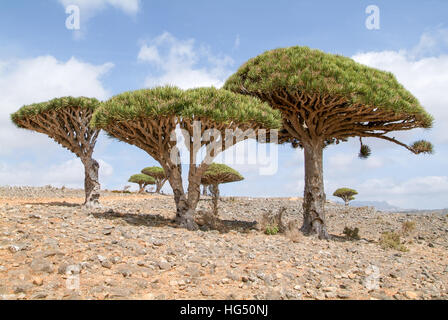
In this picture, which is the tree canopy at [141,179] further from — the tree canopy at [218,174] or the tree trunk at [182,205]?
the tree trunk at [182,205]

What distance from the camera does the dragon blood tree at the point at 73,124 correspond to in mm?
14320

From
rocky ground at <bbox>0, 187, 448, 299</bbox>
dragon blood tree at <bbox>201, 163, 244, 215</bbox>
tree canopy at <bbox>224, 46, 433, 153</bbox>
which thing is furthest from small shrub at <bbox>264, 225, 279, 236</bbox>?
dragon blood tree at <bbox>201, 163, 244, 215</bbox>

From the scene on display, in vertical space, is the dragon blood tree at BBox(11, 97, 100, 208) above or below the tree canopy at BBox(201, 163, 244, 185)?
above

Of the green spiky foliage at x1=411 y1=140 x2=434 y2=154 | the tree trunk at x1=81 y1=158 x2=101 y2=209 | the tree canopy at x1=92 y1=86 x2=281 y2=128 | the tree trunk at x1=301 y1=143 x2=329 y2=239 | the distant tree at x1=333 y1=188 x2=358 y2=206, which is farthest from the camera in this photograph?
the distant tree at x1=333 y1=188 x2=358 y2=206

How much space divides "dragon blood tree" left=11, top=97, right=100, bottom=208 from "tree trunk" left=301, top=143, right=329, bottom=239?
9.05 metres

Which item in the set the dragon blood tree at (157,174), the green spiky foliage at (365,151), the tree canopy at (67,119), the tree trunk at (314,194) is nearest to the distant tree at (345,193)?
the dragon blood tree at (157,174)

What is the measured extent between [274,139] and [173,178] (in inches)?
197

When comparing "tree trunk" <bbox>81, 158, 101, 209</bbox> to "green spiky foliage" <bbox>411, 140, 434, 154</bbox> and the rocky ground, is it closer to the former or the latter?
the rocky ground

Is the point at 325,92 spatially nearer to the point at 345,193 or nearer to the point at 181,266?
the point at 181,266

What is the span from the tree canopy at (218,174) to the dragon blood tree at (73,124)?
911 centimetres

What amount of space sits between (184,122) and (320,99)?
15.1 feet

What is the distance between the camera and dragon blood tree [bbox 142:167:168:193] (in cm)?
3697
